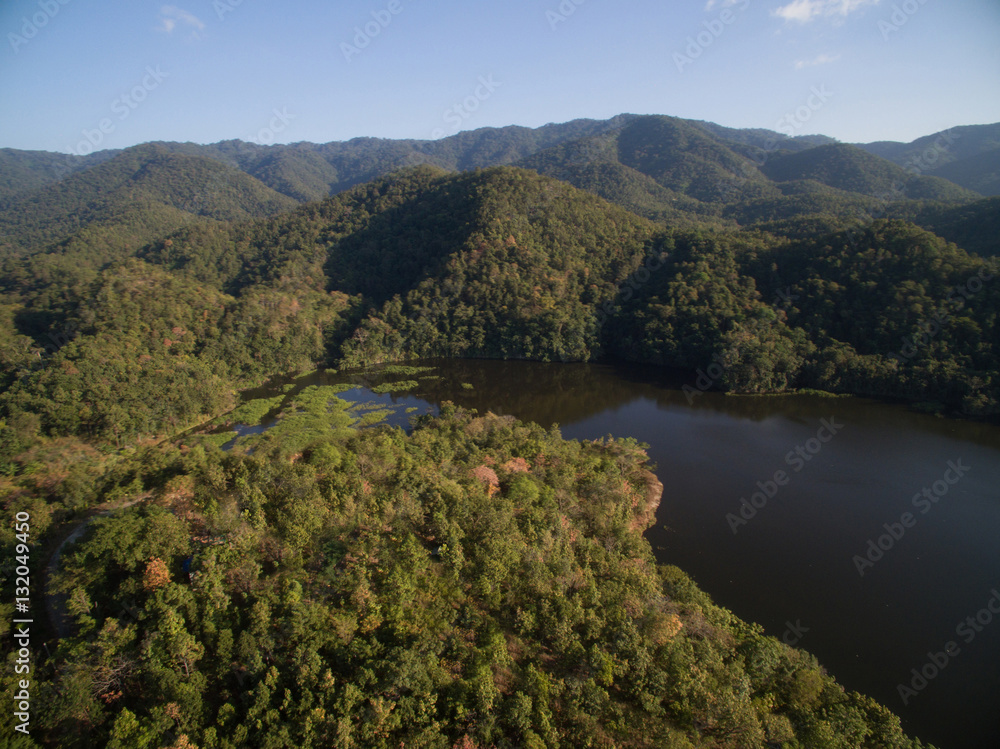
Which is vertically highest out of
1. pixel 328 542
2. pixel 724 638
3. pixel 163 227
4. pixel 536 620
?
pixel 163 227

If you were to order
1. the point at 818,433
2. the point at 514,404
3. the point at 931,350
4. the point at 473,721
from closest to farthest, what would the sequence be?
the point at 473,721 → the point at 818,433 → the point at 931,350 → the point at 514,404

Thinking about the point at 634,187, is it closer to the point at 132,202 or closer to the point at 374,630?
the point at 132,202

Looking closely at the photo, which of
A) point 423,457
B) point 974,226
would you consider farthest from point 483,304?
point 974,226

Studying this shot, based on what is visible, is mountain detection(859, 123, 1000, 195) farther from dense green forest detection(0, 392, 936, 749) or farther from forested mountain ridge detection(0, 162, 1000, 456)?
dense green forest detection(0, 392, 936, 749)

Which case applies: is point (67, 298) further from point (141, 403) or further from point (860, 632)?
point (860, 632)

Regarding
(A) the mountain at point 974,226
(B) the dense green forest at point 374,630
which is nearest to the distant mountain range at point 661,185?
(A) the mountain at point 974,226

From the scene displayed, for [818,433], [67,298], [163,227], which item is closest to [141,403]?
[67,298]
